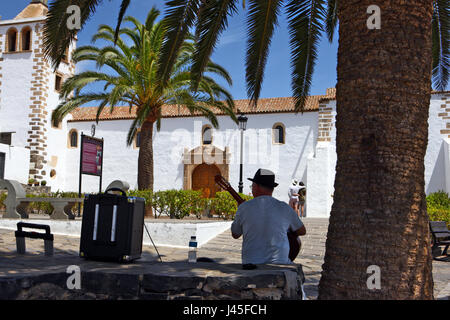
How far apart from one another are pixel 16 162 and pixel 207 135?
31.5 feet

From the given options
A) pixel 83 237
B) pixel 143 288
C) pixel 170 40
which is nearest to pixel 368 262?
pixel 143 288

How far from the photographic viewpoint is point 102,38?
14.3m

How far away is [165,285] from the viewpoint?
3.11 meters

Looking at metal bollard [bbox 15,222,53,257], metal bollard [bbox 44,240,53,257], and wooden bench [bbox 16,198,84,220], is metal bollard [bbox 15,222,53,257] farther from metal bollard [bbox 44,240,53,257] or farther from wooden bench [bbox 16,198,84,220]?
wooden bench [bbox 16,198,84,220]

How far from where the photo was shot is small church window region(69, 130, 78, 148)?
2525 centimetres

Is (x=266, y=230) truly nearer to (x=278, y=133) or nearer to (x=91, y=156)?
(x=91, y=156)

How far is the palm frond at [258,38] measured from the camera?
654 centimetres

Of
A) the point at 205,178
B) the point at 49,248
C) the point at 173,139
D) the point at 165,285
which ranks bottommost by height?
the point at 49,248

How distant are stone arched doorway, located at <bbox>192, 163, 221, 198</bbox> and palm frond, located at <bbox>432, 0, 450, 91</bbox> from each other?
15.9 metres

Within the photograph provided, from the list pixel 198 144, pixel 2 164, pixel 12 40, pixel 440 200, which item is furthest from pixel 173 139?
pixel 440 200
